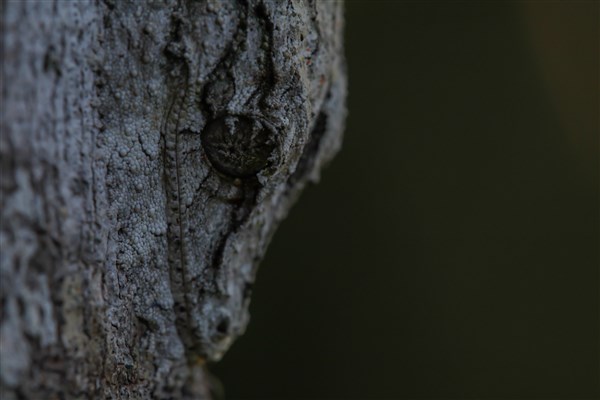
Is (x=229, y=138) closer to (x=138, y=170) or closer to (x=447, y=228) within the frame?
(x=138, y=170)

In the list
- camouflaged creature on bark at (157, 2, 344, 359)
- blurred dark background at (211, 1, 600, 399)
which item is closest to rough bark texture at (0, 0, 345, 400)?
camouflaged creature on bark at (157, 2, 344, 359)

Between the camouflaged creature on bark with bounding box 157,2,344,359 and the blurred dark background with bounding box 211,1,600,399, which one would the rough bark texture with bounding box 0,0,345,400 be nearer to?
the camouflaged creature on bark with bounding box 157,2,344,359

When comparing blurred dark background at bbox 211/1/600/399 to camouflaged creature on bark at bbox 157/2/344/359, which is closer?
camouflaged creature on bark at bbox 157/2/344/359

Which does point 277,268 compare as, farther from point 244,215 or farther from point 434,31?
point 244,215

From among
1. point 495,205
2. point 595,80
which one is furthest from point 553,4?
point 495,205

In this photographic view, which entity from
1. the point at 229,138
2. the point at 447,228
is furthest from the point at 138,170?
the point at 447,228

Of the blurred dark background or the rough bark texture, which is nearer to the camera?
the rough bark texture
